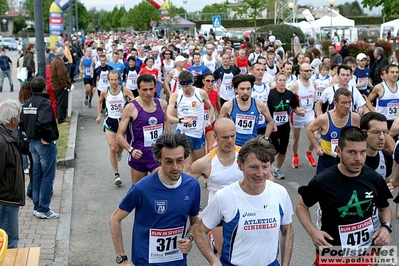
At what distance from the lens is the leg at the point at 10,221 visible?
5.63m

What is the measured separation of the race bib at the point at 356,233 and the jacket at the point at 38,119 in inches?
174

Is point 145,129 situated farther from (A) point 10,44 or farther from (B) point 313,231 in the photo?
(A) point 10,44

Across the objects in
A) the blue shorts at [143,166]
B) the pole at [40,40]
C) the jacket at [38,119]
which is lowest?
the blue shorts at [143,166]

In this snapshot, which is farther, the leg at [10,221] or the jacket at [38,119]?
the jacket at [38,119]

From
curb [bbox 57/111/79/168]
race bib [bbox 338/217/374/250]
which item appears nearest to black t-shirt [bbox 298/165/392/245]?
race bib [bbox 338/217/374/250]

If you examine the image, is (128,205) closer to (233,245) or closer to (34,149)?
(233,245)

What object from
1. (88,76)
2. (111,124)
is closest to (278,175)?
(111,124)

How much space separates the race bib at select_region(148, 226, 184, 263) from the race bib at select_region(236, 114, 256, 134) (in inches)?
149

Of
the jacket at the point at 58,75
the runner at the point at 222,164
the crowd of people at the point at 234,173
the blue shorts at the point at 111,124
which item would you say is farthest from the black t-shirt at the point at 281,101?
the jacket at the point at 58,75

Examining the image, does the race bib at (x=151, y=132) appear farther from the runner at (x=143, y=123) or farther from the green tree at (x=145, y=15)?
the green tree at (x=145, y=15)

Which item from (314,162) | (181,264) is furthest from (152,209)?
(314,162)

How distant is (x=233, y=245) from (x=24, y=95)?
507 cm

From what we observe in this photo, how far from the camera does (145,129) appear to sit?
7.20 meters

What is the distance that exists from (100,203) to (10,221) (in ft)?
9.84
